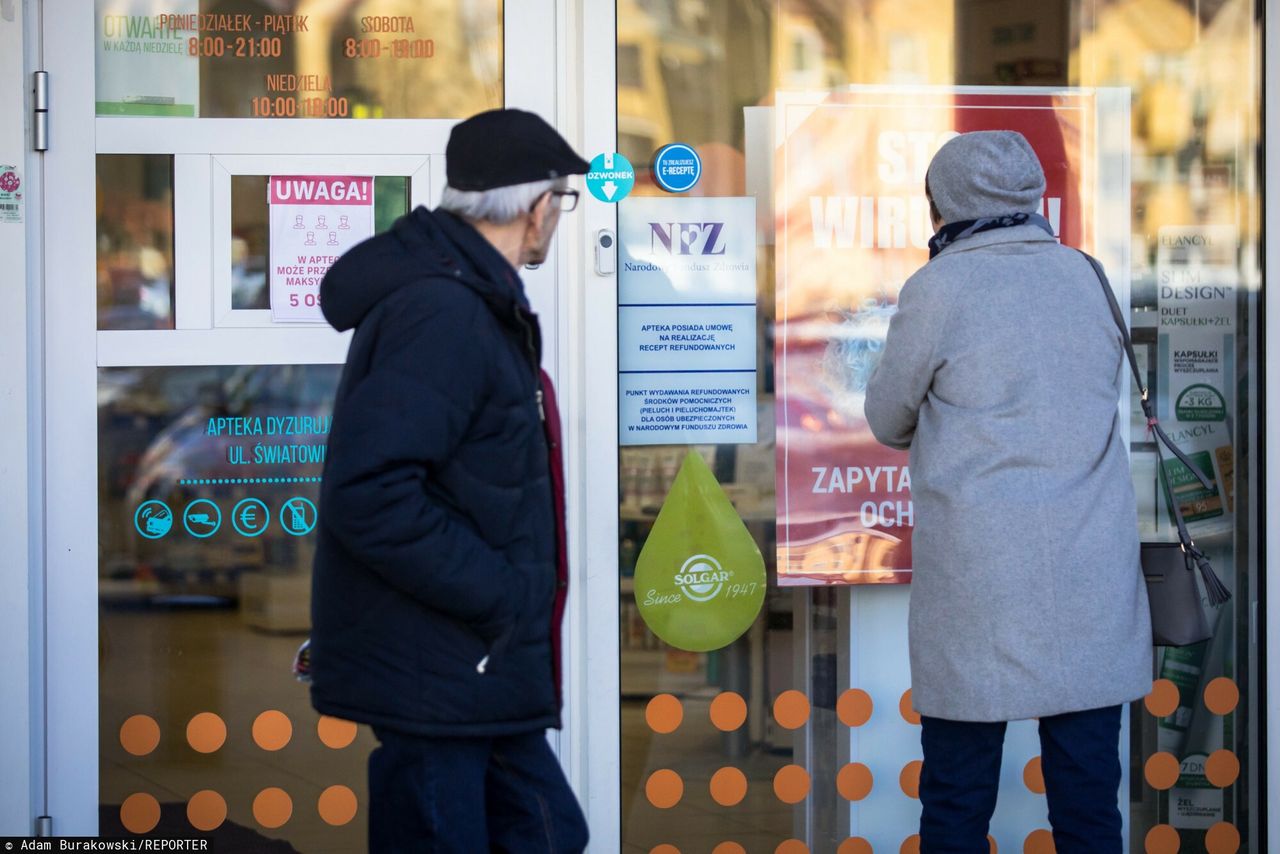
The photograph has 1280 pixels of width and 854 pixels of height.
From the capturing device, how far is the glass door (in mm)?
3645

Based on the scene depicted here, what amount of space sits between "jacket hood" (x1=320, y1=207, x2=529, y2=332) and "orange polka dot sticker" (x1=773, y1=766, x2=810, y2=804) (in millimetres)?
1966

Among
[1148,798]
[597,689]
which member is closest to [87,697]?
[597,689]

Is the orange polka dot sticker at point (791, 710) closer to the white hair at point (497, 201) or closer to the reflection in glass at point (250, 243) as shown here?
the reflection in glass at point (250, 243)

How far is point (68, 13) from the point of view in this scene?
11.9ft

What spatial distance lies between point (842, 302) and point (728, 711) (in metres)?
1.09

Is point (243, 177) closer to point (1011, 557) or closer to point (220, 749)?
point (220, 749)

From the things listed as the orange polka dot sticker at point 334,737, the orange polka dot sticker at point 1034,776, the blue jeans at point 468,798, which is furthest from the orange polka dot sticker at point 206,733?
the orange polka dot sticker at point 1034,776

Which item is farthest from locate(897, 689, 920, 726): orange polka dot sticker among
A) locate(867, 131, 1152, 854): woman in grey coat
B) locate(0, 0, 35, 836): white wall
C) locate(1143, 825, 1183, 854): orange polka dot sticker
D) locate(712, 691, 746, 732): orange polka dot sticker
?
locate(0, 0, 35, 836): white wall

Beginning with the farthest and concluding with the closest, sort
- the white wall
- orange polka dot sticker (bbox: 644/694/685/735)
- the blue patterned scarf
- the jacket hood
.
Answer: orange polka dot sticker (bbox: 644/694/685/735), the white wall, the blue patterned scarf, the jacket hood

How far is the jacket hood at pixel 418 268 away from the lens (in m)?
2.23

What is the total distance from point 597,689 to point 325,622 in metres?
1.58

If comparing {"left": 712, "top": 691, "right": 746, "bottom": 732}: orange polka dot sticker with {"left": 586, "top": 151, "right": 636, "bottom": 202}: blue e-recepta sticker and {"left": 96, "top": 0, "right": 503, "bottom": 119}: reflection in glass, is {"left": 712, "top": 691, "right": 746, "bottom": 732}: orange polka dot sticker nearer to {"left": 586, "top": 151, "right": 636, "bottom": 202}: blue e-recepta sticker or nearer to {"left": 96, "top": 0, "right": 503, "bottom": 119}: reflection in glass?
{"left": 586, "top": 151, "right": 636, "bottom": 202}: blue e-recepta sticker

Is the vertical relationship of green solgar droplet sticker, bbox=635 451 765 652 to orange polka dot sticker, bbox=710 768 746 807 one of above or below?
above

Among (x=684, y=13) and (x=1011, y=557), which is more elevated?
(x=684, y=13)
